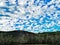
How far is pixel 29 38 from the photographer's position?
4855 mm

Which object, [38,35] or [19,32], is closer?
[38,35]

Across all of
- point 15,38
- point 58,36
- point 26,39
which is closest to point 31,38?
point 26,39

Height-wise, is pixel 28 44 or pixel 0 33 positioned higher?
pixel 0 33

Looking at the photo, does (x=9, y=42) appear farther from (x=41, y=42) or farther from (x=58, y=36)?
(x=58, y=36)

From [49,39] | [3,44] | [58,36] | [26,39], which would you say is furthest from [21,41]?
[58,36]

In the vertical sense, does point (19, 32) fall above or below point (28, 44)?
above

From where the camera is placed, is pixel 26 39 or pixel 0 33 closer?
pixel 26 39

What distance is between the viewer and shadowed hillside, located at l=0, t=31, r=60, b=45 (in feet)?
16.2

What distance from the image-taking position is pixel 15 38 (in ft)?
16.5

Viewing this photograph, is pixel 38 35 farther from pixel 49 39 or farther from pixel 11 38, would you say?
pixel 11 38

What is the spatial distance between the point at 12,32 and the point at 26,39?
0.65 meters

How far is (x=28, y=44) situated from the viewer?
4801mm

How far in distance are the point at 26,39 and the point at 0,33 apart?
1.03 m

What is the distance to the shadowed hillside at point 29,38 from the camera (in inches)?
194
